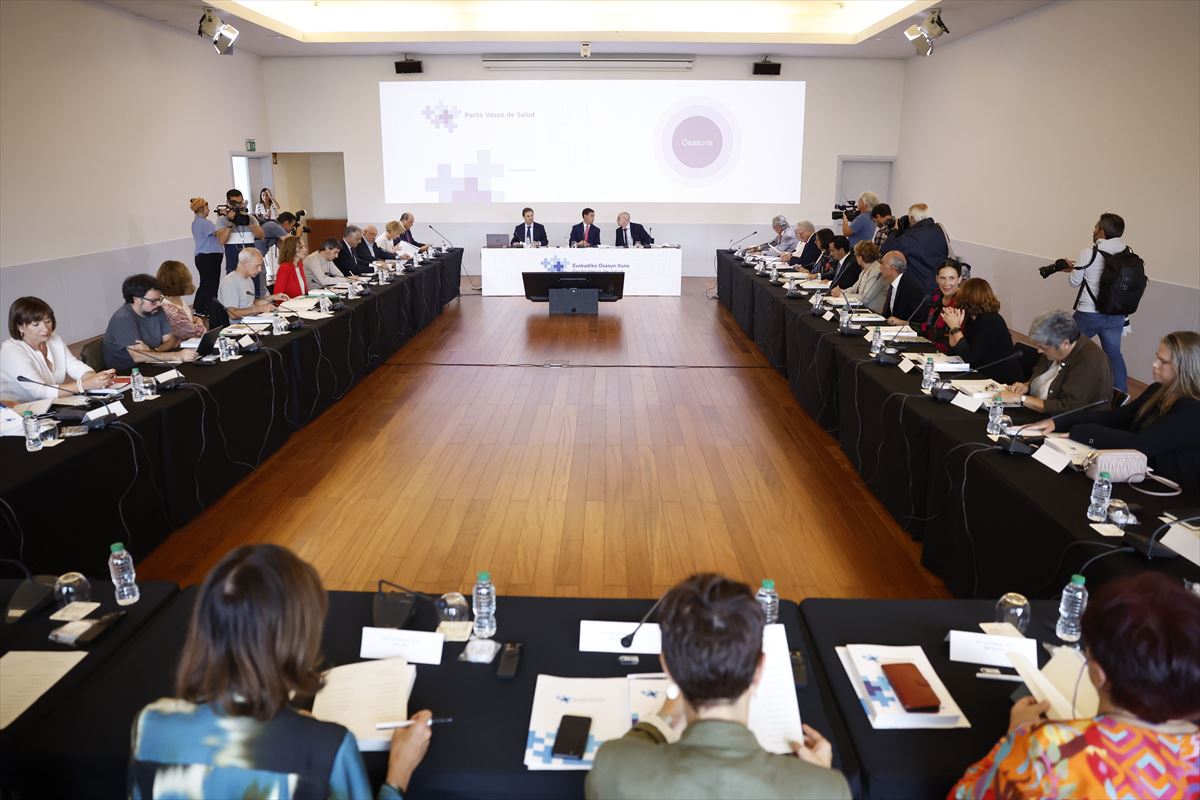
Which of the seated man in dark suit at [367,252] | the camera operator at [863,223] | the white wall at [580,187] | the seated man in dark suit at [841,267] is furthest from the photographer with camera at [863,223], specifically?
the seated man in dark suit at [367,252]

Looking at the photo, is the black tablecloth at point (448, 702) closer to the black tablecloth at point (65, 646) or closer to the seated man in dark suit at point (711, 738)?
the black tablecloth at point (65, 646)

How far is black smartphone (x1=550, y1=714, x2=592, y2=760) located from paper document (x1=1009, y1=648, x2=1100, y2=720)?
0.85 metres

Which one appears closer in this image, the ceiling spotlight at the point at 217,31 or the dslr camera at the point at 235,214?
the ceiling spotlight at the point at 217,31

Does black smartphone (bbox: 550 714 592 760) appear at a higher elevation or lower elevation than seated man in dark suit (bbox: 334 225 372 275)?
lower

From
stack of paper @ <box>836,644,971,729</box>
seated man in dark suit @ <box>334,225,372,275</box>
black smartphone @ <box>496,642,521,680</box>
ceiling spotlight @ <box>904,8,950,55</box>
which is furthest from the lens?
ceiling spotlight @ <box>904,8,950,55</box>

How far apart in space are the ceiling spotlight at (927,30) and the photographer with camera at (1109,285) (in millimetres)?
3511

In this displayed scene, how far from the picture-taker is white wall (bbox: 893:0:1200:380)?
6.04 metres

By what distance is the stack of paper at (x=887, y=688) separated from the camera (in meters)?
1.50

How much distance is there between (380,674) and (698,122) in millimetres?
11280

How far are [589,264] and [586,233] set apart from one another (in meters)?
0.65

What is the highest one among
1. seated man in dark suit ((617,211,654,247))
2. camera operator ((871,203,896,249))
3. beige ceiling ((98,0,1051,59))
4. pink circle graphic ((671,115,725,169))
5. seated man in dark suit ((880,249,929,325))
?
beige ceiling ((98,0,1051,59))

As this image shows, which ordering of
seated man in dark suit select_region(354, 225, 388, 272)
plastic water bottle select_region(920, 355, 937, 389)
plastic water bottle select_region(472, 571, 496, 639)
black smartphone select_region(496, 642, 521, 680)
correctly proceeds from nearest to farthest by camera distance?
black smartphone select_region(496, 642, 521, 680) → plastic water bottle select_region(472, 571, 496, 639) → plastic water bottle select_region(920, 355, 937, 389) → seated man in dark suit select_region(354, 225, 388, 272)

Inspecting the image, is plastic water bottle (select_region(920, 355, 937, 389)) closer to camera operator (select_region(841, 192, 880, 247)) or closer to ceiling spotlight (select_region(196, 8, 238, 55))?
camera operator (select_region(841, 192, 880, 247))

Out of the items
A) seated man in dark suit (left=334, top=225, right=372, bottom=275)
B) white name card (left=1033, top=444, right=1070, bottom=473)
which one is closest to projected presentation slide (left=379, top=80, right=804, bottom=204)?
seated man in dark suit (left=334, top=225, right=372, bottom=275)
